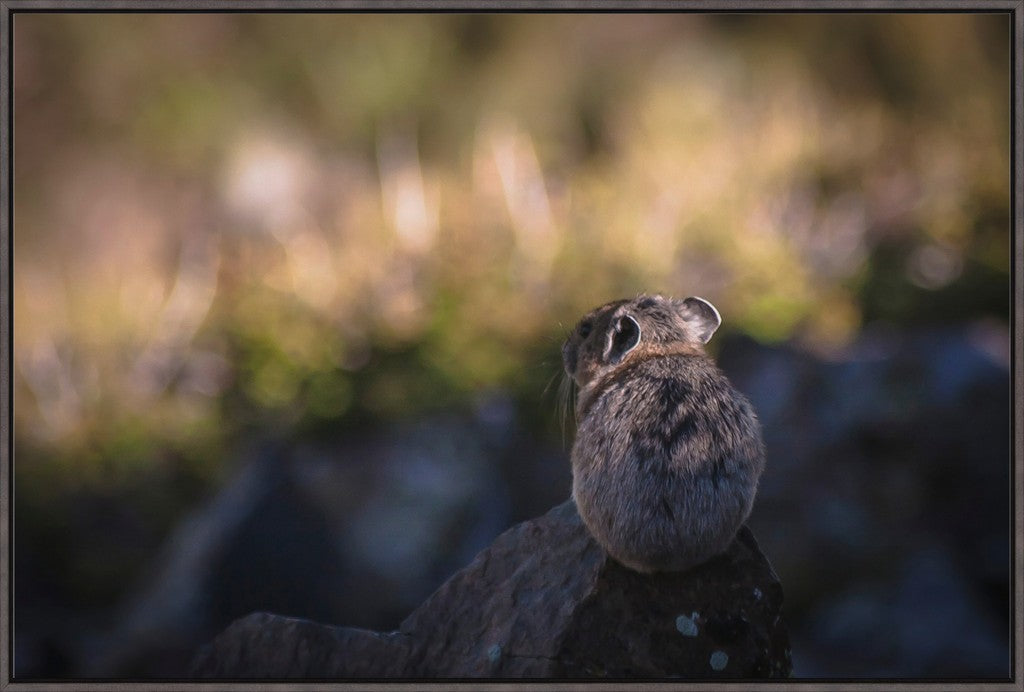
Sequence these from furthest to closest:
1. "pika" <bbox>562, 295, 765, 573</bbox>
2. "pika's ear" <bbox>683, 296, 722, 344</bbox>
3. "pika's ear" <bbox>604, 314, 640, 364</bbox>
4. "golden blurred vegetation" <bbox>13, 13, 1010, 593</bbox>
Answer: "golden blurred vegetation" <bbox>13, 13, 1010, 593</bbox>, "pika's ear" <bbox>683, 296, 722, 344</bbox>, "pika's ear" <bbox>604, 314, 640, 364</bbox>, "pika" <bbox>562, 295, 765, 573</bbox>

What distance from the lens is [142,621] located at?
779 centimetres

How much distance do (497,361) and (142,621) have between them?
3186mm

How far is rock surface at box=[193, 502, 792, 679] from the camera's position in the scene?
13.6 ft

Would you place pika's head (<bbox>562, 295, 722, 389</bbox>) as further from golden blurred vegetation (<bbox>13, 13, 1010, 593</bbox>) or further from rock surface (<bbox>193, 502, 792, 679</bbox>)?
golden blurred vegetation (<bbox>13, 13, 1010, 593</bbox>)

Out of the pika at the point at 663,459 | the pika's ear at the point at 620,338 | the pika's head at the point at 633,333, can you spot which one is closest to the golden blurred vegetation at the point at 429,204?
the pika's head at the point at 633,333

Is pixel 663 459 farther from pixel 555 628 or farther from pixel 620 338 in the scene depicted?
pixel 555 628

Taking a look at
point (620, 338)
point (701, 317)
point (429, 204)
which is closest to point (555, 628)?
point (620, 338)

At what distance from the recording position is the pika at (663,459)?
13.3ft

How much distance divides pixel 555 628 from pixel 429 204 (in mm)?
7413

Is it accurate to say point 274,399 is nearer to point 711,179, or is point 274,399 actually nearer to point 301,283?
point 301,283

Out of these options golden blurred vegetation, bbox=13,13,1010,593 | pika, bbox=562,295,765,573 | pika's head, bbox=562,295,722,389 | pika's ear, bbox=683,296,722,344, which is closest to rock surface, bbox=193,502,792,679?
pika, bbox=562,295,765,573

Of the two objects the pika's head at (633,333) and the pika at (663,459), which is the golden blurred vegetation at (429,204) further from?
the pika at (663,459)

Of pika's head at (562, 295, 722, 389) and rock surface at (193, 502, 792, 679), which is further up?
pika's head at (562, 295, 722, 389)

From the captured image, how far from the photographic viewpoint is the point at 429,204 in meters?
11.2
